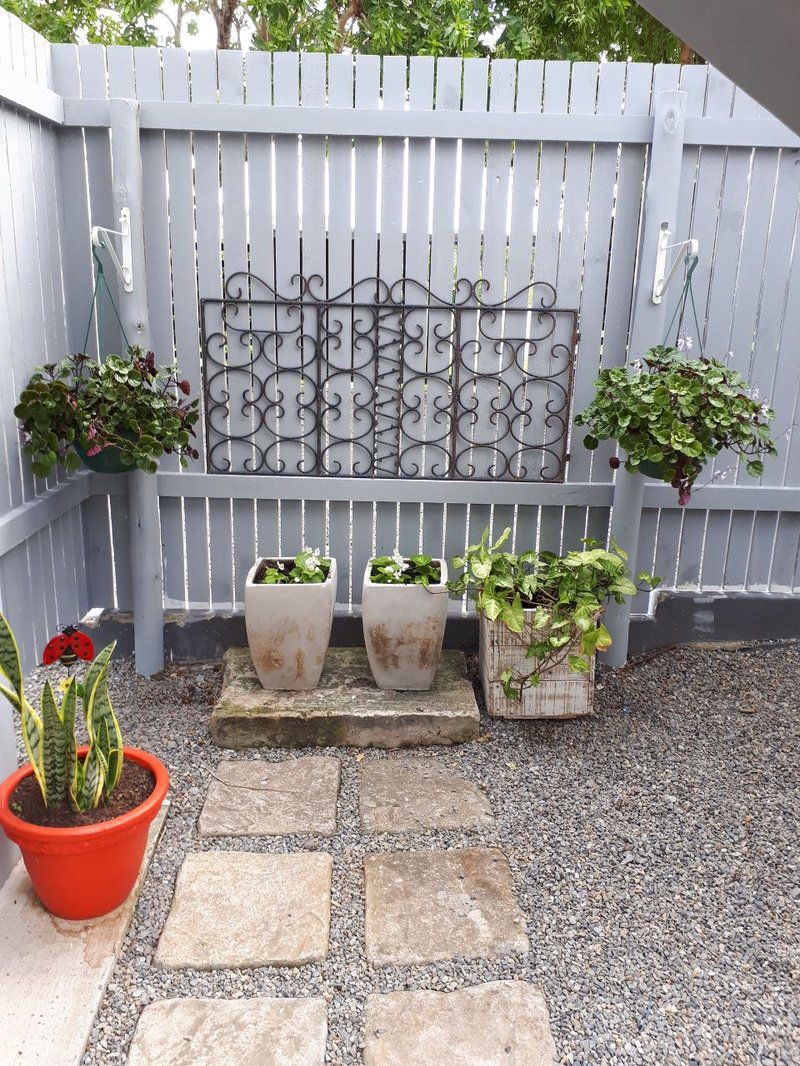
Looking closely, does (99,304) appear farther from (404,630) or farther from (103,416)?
(404,630)

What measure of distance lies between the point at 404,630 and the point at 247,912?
1.14m

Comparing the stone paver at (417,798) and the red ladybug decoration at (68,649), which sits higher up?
the red ladybug decoration at (68,649)

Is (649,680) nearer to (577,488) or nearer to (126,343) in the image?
(577,488)

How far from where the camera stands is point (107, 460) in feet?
9.06

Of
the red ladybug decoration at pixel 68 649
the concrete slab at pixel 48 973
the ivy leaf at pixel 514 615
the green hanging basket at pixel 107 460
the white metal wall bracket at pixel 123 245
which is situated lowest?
the concrete slab at pixel 48 973

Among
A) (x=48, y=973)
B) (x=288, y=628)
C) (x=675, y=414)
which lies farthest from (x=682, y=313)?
(x=48, y=973)

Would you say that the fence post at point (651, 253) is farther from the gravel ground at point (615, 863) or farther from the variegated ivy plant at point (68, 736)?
the variegated ivy plant at point (68, 736)

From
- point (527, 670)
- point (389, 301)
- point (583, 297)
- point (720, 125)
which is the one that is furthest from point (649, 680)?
point (720, 125)

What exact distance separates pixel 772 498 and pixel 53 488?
288 centimetres

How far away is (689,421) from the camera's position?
8.97 ft

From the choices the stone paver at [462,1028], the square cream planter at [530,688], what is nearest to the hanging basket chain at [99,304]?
the square cream planter at [530,688]

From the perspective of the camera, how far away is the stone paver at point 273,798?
2.35 metres

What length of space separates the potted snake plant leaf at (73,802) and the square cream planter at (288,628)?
36.8 inches

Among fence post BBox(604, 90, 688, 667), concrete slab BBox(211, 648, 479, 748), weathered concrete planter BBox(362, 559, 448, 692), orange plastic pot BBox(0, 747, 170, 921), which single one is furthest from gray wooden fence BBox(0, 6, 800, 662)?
orange plastic pot BBox(0, 747, 170, 921)
